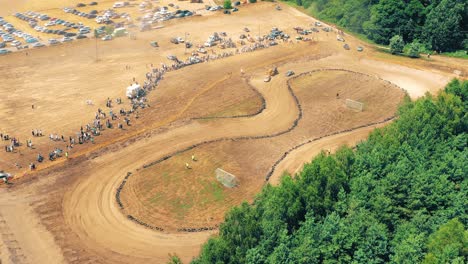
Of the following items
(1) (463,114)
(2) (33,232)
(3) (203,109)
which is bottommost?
(2) (33,232)

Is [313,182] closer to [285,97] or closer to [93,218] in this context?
[93,218]

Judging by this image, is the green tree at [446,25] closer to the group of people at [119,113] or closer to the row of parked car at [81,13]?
the group of people at [119,113]

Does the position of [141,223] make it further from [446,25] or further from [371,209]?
[446,25]

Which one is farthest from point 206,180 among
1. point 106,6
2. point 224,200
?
point 106,6

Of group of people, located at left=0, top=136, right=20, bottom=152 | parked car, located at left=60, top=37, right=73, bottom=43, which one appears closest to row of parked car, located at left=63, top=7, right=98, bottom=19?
parked car, located at left=60, top=37, right=73, bottom=43

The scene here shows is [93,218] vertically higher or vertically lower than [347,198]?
lower

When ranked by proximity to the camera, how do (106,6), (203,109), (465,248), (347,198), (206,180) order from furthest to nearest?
(106,6), (203,109), (206,180), (347,198), (465,248)

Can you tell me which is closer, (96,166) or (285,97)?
(96,166)
